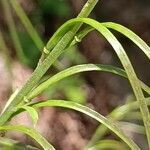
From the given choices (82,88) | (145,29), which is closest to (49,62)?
(82,88)

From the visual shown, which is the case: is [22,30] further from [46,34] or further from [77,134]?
[77,134]

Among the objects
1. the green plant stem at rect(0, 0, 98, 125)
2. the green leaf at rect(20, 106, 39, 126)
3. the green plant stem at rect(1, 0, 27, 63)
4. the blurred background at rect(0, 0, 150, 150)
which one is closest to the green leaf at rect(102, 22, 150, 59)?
the green plant stem at rect(0, 0, 98, 125)

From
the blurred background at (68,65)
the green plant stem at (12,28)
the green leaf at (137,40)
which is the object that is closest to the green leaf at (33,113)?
the green leaf at (137,40)

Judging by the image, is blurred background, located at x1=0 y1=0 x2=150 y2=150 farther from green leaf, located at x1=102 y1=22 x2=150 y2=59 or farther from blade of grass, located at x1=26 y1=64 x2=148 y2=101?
green leaf, located at x1=102 y1=22 x2=150 y2=59

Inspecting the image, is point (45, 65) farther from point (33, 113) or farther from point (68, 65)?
point (68, 65)

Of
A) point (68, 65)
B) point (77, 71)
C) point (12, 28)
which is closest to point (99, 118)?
point (77, 71)

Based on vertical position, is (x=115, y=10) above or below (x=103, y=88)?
above

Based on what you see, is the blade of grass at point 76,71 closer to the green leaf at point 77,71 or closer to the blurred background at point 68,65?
the green leaf at point 77,71
